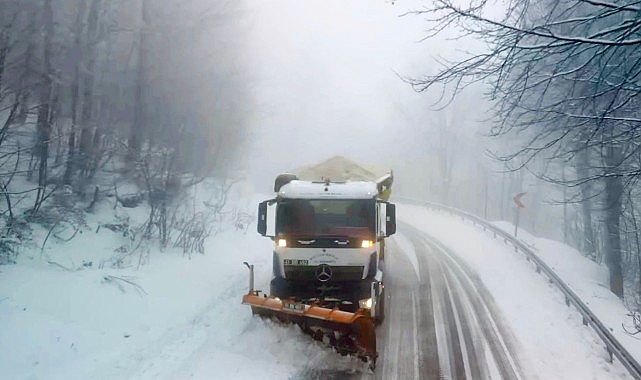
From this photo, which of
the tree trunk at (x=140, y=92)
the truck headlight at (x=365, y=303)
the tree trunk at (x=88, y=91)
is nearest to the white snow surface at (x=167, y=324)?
the truck headlight at (x=365, y=303)

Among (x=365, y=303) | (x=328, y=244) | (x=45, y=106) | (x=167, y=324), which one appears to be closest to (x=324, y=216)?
(x=328, y=244)

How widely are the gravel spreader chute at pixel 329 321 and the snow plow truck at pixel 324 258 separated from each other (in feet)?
0.06

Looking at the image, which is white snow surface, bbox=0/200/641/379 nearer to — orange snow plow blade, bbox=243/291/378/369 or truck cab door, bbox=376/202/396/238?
orange snow plow blade, bbox=243/291/378/369

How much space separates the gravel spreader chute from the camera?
26.2 ft

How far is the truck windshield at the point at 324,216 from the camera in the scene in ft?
33.4

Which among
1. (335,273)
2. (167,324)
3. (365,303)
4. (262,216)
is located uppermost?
(262,216)

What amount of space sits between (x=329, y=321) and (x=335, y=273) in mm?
1496

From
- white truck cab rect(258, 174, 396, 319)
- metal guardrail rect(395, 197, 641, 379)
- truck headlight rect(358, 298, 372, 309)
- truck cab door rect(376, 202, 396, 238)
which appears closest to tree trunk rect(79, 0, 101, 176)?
white truck cab rect(258, 174, 396, 319)

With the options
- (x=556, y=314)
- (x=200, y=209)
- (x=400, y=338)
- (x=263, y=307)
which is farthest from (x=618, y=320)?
(x=200, y=209)

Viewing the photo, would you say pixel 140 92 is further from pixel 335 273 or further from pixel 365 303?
pixel 365 303

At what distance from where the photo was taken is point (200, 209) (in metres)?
20.0

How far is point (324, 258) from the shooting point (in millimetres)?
9789

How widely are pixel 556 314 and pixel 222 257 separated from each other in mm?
8855

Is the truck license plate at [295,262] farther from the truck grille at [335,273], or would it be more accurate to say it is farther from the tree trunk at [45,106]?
the tree trunk at [45,106]
